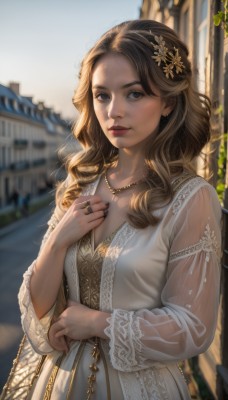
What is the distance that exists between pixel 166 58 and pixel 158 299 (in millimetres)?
1055

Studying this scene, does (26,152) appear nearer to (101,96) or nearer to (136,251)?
(101,96)

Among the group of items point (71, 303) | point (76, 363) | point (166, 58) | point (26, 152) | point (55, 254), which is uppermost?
point (166, 58)

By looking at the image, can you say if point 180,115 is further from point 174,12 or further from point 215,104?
point 174,12

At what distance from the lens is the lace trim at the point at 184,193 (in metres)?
1.80

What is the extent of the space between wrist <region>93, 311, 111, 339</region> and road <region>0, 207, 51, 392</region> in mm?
870

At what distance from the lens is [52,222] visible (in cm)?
224

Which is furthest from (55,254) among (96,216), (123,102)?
(123,102)

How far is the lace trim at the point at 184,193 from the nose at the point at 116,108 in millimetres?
418

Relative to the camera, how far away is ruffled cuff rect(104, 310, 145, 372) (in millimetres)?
1717

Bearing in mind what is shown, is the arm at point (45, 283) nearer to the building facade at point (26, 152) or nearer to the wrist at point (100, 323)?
the wrist at point (100, 323)

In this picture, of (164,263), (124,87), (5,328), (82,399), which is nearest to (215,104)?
(124,87)

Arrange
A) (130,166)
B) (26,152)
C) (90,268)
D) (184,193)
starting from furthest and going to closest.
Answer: (26,152), (130,166), (90,268), (184,193)

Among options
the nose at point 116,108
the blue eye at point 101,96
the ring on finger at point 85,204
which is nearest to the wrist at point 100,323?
the ring on finger at point 85,204

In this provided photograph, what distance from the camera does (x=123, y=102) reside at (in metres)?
1.84
